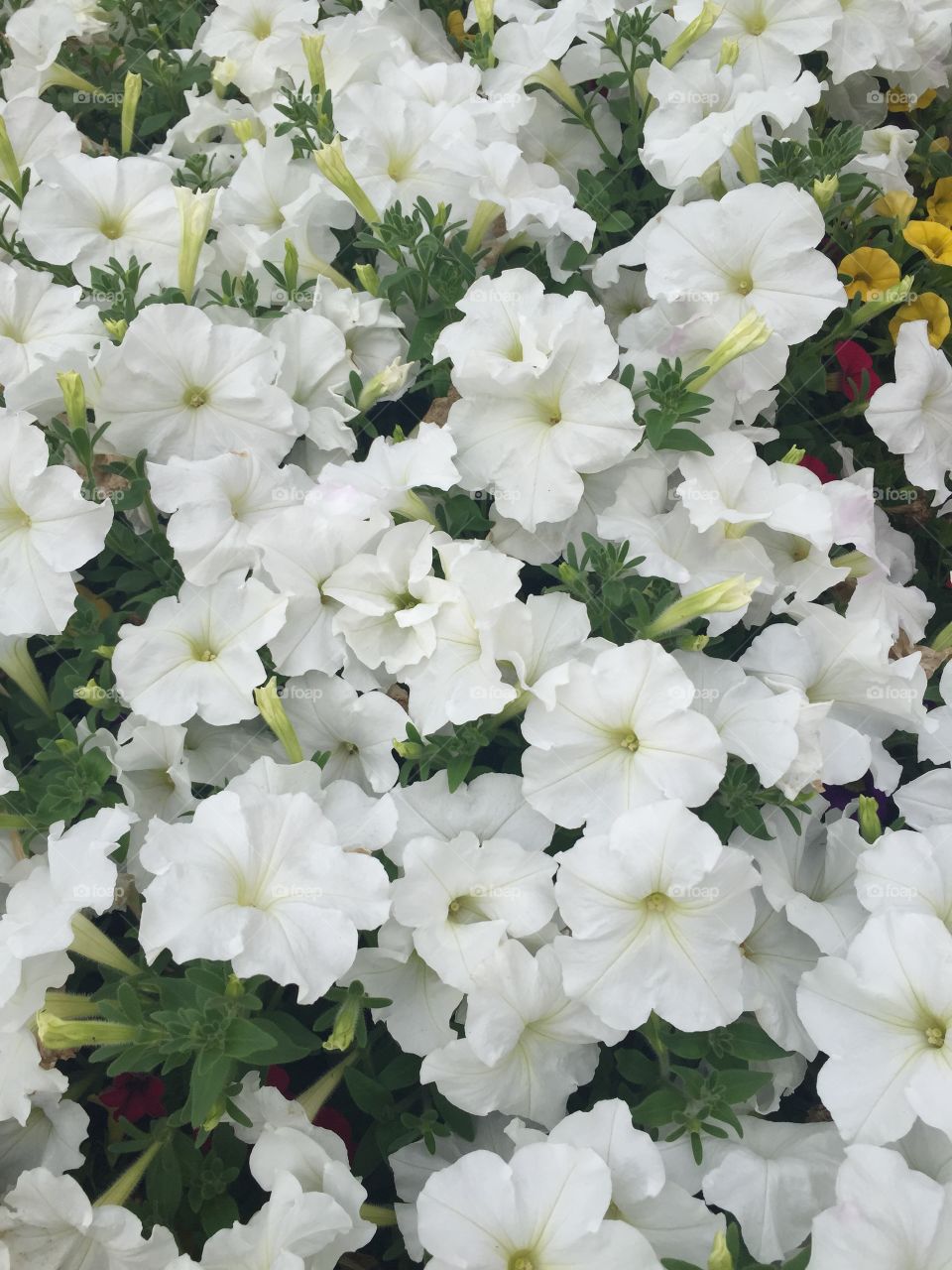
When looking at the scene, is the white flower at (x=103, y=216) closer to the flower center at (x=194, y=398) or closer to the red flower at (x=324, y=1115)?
the flower center at (x=194, y=398)

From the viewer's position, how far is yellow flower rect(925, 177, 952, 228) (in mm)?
2174

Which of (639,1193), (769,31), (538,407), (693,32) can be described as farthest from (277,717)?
(769,31)

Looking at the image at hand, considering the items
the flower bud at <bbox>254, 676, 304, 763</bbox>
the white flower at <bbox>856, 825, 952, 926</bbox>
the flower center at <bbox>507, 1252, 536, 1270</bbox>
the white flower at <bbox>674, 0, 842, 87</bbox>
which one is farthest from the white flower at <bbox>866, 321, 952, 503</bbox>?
the flower center at <bbox>507, 1252, 536, 1270</bbox>

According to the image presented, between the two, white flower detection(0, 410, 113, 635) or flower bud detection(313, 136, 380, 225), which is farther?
flower bud detection(313, 136, 380, 225)

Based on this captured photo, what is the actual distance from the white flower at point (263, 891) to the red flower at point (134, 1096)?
29cm

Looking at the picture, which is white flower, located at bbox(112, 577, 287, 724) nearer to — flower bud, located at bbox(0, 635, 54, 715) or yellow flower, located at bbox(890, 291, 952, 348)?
flower bud, located at bbox(0, 635, 54, 715)

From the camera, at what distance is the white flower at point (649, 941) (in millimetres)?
1383

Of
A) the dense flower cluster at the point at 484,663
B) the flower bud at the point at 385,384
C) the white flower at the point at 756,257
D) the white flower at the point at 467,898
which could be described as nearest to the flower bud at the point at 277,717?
the dense flower cluster at the point at 484,663

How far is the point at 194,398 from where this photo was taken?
5.87ft

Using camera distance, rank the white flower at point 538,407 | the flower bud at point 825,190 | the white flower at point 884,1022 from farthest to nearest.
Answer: the flower bud at point 825,190 < the white flower at point 538,407 < the white flower at point 884,1022

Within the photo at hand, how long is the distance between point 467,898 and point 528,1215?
389 mm

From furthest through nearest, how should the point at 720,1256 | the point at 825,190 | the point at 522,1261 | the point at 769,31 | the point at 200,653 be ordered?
the point at 769,31, the point at 825,190, the point at 200,653, the point at 522,1261, the point at 720,1256

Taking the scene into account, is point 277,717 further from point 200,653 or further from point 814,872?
point 814,872

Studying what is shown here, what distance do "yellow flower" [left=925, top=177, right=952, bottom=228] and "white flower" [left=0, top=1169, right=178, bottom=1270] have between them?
2168mm
